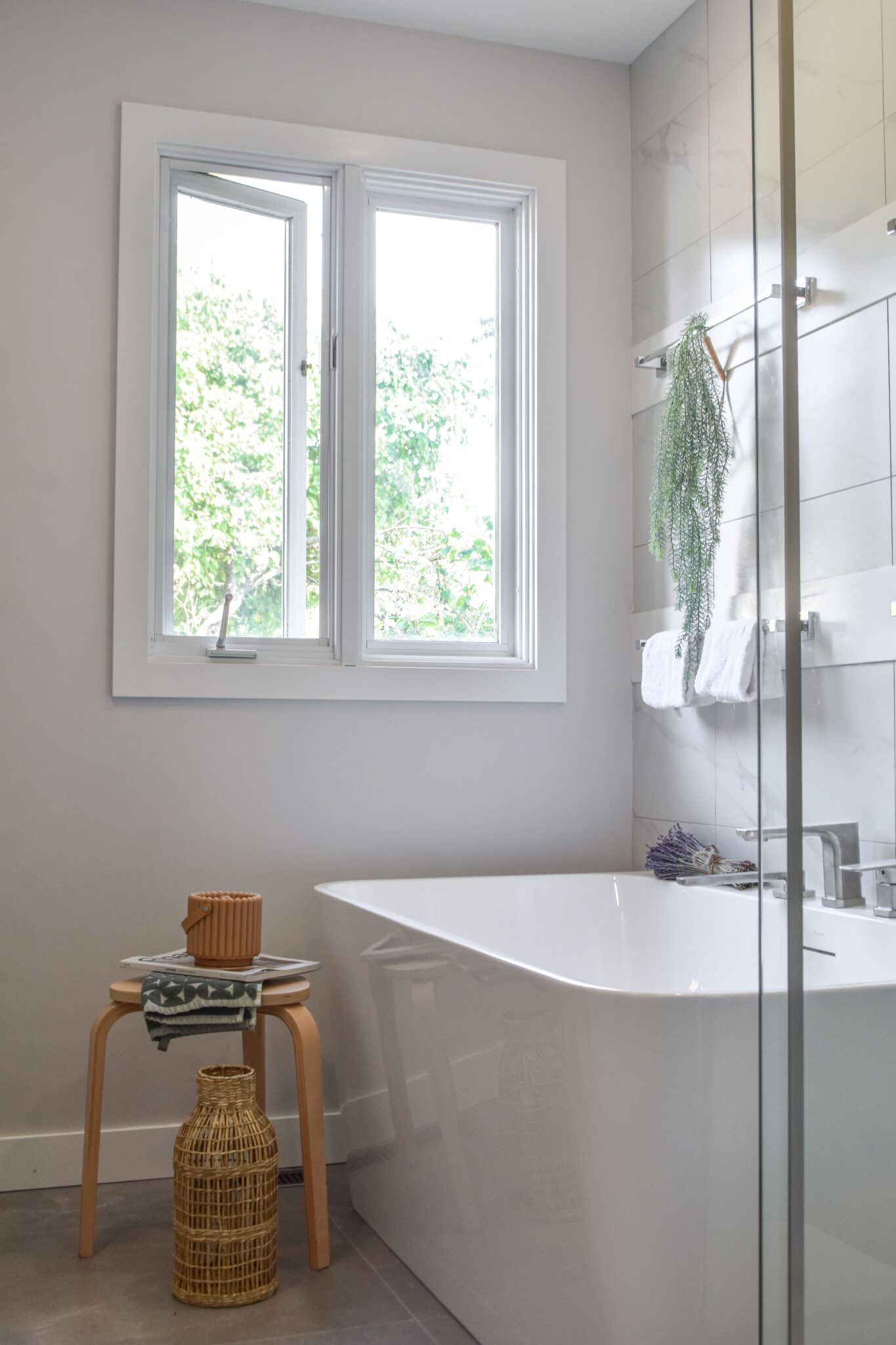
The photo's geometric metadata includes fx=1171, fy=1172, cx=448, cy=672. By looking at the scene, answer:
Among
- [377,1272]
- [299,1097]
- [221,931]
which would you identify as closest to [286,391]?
[221,931]

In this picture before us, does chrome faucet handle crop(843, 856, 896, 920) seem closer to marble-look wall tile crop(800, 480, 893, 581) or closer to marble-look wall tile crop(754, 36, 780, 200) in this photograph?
marble-look wall tile crop(800, 480, 893, 581)

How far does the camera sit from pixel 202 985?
2.12m

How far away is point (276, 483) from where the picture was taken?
2965 millimetres

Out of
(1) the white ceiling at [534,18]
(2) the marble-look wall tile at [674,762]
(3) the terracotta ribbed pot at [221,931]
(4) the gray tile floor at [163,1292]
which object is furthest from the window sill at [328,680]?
(1) the white ceiling at [534,18]

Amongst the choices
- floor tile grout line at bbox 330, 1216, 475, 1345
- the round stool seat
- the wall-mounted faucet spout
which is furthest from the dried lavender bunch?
the wall-mounted faucet spout

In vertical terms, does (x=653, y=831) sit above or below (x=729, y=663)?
below

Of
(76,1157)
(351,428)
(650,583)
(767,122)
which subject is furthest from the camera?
(650,583)

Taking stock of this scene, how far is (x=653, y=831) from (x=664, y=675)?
0.48 metres

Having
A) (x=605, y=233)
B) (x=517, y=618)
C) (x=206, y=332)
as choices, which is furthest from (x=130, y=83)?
(x=517, y=618)

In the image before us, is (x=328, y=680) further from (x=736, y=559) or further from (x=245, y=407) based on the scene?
(x=736, y=559)

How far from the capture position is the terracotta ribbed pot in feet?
7.26

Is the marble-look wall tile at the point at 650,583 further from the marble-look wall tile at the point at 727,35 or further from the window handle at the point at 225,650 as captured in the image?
the marble-look wall tile at the point at 727,35

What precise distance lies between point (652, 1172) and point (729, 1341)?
0.19m

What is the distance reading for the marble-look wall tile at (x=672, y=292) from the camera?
2832mm
